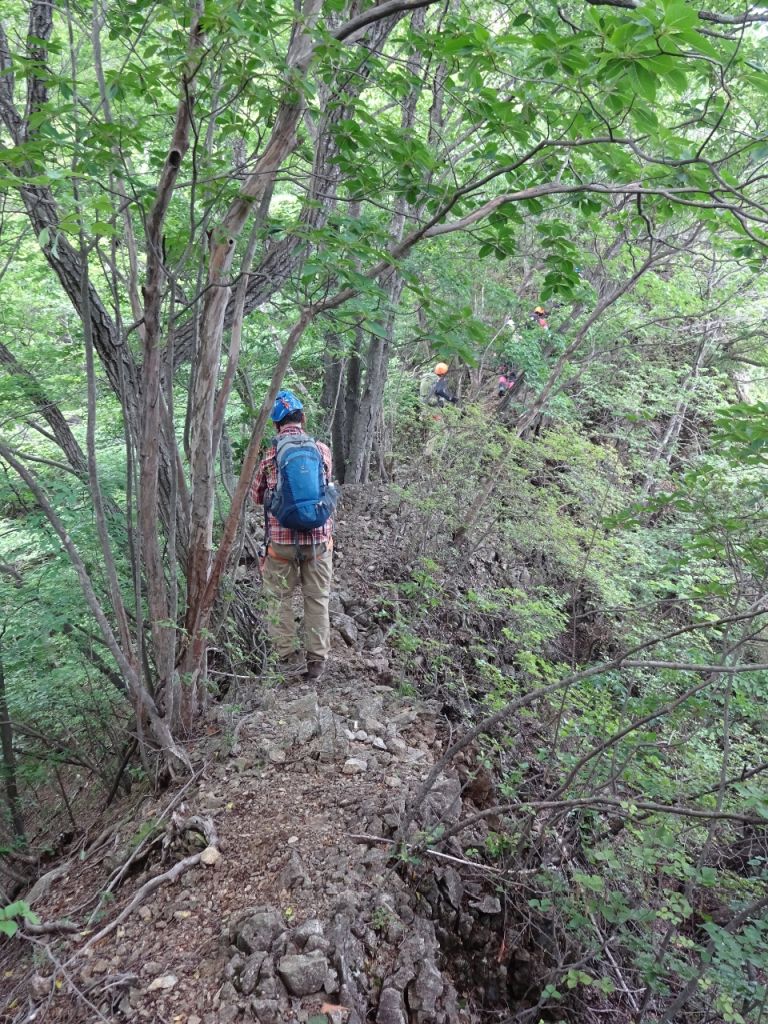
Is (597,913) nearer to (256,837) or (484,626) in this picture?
(256,837)

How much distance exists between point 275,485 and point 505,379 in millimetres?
6842

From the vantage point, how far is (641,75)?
6.30 feet

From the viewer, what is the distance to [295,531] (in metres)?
4.48

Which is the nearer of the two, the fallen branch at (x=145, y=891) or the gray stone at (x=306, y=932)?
the gray stone at (x=306, y=932)

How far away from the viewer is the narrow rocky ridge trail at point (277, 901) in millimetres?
2311

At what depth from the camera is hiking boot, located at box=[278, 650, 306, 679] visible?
15.2ft

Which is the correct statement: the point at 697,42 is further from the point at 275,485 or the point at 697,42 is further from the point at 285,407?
the point at 275,485

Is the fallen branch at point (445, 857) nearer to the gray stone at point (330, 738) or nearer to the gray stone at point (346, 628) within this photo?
the gray stone at point (330, 738)

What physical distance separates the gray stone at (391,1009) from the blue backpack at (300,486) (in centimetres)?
271

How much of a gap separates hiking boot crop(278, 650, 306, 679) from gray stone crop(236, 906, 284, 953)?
211 centimetres

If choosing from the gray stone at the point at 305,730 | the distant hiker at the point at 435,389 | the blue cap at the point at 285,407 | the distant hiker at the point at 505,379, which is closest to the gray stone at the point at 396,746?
the gray stone at the point at 305,730

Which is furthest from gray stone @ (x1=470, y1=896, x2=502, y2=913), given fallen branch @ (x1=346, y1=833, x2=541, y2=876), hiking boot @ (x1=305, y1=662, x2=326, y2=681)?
hiking boot @ (x1=305, y1=662, x2=326, y2=681)

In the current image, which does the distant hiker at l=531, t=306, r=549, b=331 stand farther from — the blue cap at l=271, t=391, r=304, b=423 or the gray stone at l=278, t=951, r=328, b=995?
the gray stone at l=278, t=951, r=328, b=995

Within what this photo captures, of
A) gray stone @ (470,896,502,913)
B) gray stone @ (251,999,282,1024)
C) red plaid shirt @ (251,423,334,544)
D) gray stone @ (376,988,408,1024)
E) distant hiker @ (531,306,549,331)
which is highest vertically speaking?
distant hiker @ (531,306,549,331)
